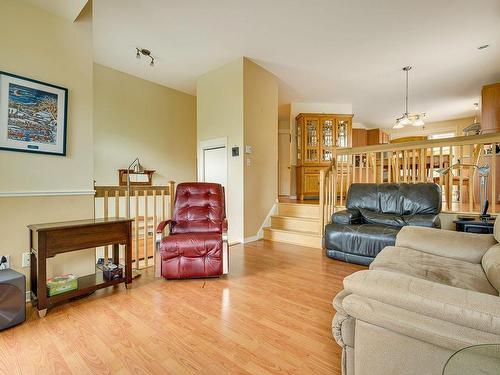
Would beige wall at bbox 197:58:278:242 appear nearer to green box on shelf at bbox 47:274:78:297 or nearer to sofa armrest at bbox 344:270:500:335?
green box on shelf at bbox 47:274:78:297

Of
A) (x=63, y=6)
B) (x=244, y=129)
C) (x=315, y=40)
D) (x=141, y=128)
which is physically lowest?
(x=244, y=129)

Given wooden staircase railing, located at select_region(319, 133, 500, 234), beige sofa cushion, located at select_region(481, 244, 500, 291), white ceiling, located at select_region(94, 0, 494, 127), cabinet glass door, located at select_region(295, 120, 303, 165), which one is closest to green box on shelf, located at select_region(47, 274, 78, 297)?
beige sofa cushion, located at select_region(481, 244, 500, 291)

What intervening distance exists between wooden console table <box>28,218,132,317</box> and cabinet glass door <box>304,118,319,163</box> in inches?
190

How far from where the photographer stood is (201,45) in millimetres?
3830

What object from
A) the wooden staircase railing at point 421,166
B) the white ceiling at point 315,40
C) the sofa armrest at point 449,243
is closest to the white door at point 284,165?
the white ceiling at point 315,40

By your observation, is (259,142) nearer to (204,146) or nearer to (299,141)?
(204,146)

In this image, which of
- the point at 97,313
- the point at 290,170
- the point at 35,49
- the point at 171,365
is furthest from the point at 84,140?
the point at 290,170

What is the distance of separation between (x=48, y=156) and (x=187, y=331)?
2.02 meters

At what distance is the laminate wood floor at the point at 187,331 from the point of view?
4.48 ft

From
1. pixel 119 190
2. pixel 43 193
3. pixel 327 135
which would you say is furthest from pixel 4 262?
pixel 327 135

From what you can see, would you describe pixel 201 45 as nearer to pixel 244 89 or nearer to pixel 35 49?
pixel 244 89

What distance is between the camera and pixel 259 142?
4.54 meters

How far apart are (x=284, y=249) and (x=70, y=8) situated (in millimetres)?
3782

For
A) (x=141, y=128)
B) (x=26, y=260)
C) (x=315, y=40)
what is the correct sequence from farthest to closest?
(x=141, y=128)
(x=315, y=40)
(x=26, y=260)
